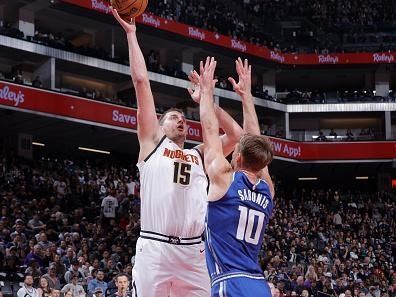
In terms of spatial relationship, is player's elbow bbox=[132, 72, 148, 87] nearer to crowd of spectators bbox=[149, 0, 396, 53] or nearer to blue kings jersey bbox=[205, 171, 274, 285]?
blue kings jersey bbox=[205, 171, 274, 285]

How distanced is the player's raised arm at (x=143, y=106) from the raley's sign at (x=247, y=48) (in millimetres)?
25733

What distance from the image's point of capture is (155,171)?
6289 mm

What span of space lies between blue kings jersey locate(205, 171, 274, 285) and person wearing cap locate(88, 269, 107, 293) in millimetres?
10364

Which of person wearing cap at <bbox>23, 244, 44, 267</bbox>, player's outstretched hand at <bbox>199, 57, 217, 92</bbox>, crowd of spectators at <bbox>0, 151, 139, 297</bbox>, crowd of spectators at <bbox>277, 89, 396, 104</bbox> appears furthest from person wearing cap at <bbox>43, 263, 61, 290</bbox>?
crowd of spectators at <bbox>277, 89, 396, 104</bbox>

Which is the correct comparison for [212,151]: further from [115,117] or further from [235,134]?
[115,117]

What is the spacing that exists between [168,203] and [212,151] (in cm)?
125

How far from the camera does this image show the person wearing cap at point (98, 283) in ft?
49.8

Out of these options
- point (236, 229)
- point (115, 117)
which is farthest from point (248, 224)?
point (115, 117)

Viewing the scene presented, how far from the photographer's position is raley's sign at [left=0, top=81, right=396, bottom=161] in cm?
2580

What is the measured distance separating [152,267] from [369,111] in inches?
1388

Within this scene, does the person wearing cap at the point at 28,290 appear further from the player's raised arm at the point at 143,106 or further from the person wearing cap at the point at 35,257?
the player's raised arm at the point at 143,106

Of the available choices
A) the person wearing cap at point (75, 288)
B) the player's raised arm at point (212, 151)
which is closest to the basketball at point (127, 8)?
the player's raised arm at point (212, 151)

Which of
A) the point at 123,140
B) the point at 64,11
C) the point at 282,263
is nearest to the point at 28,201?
the point at 282,263

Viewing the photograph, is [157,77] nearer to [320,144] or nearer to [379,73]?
[320,144]
